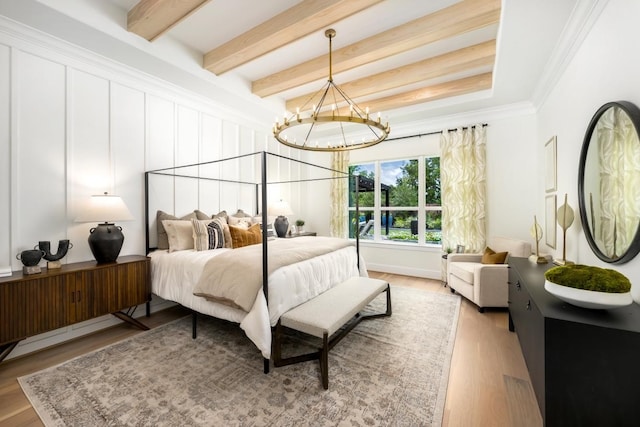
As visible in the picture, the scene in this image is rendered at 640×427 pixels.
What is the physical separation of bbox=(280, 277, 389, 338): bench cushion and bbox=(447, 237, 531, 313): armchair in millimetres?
1275

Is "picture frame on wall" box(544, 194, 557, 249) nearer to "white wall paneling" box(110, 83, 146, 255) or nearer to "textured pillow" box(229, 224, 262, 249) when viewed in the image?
"textured pillow" box(229, 224, 262, 249)

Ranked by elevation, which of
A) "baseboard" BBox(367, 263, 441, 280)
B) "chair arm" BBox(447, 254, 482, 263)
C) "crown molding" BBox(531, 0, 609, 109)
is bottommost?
"baseboard" BBox(367, 263, 441, 280)

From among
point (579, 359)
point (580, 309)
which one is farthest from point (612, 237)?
point (579, 359)

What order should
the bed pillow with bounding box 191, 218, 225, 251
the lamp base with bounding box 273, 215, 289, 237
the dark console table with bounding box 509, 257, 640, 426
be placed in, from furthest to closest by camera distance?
1. the lamp base with bounding box 273, 215, 289, 237
2. the bed pillow with bounding box 191, 218, 225, 251
3. the dark console table with bounding box 509, 257, 640, 426

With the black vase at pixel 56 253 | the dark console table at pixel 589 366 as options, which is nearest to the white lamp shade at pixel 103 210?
the black vase at pixel 56 253

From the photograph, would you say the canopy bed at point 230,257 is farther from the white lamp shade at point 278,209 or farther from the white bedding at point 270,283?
the white lamp shade at point 278,209

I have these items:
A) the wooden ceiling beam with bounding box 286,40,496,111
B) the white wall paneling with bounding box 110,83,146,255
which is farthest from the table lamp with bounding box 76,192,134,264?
the wooden ceiling beam with bounding box 286,40,496,111

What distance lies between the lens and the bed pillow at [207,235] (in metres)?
3.13

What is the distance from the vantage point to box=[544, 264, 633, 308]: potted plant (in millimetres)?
1301

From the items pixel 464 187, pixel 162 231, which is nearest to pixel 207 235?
pixel 162 231

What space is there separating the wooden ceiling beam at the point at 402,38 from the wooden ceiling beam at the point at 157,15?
141cm

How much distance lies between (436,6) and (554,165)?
2126 mm

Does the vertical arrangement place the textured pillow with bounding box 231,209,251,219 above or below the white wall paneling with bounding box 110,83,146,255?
below

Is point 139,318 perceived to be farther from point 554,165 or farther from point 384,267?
point 554,165
